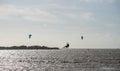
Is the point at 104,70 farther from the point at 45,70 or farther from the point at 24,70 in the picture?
the point at 24,70

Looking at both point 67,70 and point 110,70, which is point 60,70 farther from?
point 110,70

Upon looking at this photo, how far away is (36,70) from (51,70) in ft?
13.5

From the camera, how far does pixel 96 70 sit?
83375 millimetres

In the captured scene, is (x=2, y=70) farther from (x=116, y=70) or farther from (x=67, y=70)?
(x=116, y=70)

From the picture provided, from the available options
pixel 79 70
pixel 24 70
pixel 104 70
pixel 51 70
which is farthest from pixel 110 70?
pixel 24 70

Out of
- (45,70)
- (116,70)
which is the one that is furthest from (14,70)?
(116,70)

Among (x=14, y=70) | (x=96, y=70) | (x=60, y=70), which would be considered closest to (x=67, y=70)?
(x=60, y=70)

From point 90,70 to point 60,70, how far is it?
7350mm

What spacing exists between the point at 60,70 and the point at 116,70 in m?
13.6

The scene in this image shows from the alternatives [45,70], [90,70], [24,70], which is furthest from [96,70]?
[24,70]

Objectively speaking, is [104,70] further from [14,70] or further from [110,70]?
[14,70]

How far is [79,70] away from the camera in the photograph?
277 feet

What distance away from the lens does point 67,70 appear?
84.8 metres

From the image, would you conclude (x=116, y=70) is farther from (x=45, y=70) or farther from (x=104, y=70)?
(x=45, y=70)
